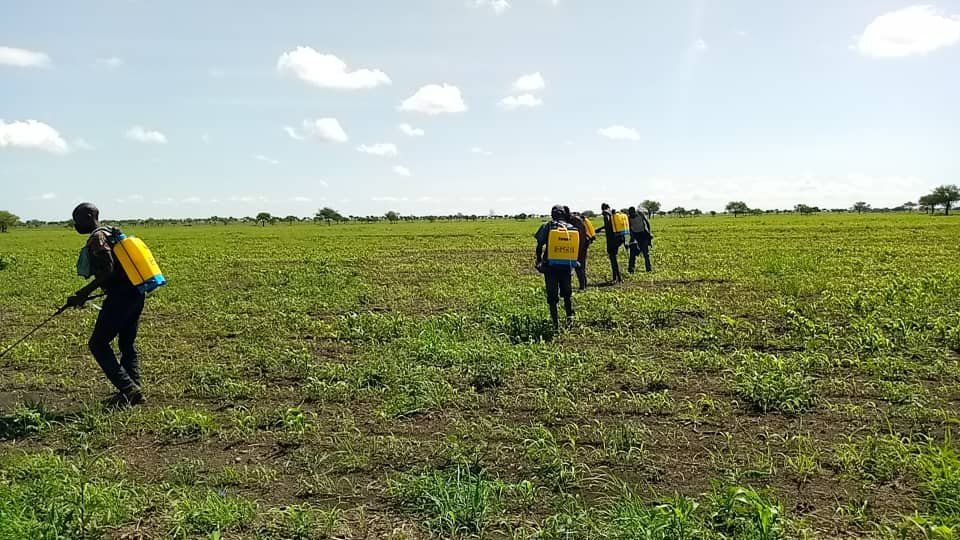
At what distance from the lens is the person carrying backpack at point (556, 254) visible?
10031 mm

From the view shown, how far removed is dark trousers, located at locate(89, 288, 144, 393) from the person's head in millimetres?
710

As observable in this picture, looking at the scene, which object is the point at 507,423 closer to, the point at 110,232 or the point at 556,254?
the point at 556,254

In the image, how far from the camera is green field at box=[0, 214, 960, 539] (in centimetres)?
433

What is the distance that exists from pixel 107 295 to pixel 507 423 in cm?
438

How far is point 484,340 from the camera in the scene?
31.4 ft

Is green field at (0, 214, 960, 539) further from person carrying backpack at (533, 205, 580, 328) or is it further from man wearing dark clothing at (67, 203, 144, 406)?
person carrying backpack at (533, 205, 580, 328)

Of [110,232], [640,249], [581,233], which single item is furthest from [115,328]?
[640,249]

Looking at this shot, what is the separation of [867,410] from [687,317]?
479cm

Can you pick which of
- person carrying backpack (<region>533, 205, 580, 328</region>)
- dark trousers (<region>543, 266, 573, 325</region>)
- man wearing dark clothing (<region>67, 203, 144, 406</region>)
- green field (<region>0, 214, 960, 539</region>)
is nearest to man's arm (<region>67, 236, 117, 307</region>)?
man wearing dark clothing (<region>67, 203, 144, 406</region>)

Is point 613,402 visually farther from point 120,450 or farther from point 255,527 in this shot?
point 120,450

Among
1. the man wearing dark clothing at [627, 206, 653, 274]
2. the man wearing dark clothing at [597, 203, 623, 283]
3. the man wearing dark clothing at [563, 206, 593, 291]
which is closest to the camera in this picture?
the man wearing dark clothing at [563, 206, 593, 291]

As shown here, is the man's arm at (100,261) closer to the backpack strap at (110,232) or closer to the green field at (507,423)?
the backpack strap at (110,232)

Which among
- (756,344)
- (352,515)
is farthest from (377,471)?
A: (756,344)

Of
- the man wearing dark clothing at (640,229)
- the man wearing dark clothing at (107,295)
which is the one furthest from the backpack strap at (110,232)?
the man wearing dark clothing at (640,229)
